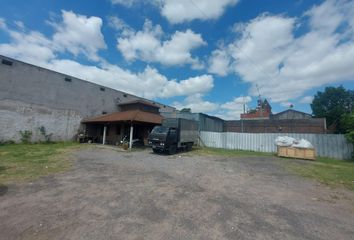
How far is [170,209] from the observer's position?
4.30 meters

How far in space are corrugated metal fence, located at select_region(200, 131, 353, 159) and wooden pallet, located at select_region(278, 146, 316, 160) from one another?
2.41m

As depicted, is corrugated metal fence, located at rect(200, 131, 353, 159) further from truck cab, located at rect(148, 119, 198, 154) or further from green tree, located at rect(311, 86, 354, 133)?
green tree, located at rect(311, 86, 354, 133)

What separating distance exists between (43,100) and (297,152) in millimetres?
24643

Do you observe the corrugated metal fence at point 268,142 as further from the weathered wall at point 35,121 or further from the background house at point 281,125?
the weathered wall at point 35,121

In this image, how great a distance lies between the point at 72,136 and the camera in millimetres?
21000

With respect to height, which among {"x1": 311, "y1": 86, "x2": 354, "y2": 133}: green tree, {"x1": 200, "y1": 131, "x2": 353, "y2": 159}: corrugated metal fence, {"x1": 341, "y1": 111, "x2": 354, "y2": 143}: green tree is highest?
{"x1": 311, "y1": 86, "x2": 354, "y2": 133}: green tree

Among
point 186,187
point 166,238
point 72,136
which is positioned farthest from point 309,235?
point 72,136

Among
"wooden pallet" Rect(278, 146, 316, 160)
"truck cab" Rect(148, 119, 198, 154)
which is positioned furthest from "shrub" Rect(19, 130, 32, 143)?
"wooden pallet" Rect(278, 146, 316, 160)

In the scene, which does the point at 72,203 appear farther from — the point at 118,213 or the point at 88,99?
the point at 88,99

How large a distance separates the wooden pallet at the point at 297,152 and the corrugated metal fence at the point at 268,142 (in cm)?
241

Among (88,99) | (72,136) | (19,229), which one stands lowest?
(19,229)

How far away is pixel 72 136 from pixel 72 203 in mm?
19213

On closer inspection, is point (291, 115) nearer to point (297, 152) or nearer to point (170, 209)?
point (297, 152)

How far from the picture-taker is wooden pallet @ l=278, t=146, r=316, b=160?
1383 cm
